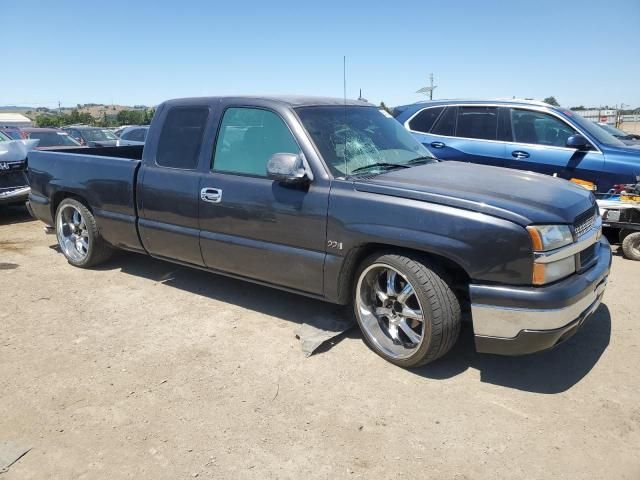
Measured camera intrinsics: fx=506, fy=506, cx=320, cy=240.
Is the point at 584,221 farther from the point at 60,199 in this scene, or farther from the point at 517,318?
the point at 60,199

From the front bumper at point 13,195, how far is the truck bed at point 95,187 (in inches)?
96.2

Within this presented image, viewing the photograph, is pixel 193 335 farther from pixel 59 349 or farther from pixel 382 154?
pixel 382 154

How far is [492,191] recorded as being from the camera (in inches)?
129

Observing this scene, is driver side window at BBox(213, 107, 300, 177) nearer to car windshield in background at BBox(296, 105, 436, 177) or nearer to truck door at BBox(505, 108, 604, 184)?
car windshield in background at BBox(296, 105, 436, 177)

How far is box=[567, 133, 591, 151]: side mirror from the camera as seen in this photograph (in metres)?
6.46

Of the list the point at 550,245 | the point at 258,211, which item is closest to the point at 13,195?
the point at 258,211

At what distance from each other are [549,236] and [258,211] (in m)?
2.04

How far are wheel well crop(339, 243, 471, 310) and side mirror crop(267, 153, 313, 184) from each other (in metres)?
0.65

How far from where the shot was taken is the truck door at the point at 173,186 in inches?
171

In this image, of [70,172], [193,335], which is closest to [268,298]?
[193,335]

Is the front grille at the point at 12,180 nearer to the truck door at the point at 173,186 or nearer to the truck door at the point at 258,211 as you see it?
the truck door at the point at 173,186

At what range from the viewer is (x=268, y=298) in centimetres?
471

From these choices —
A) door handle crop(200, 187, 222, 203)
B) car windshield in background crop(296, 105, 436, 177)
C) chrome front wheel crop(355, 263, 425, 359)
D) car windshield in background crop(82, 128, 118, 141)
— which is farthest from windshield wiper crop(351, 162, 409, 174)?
car windshield in background crop(82, 128, 118, 141)

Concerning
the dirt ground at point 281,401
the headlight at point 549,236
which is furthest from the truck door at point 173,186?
the headlight at point 549,236
